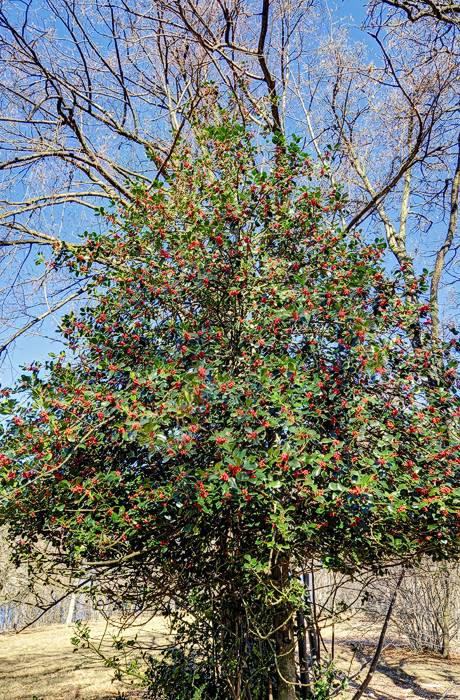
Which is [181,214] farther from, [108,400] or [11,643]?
[11,643]

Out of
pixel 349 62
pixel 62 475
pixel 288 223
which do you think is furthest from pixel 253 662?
pixel 349 62

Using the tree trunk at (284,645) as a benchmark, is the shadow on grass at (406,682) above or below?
below

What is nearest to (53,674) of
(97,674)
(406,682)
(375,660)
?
(97,674)

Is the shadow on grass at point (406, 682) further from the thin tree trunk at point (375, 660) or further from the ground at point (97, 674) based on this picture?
the thin tree trunk at point (375, 660)

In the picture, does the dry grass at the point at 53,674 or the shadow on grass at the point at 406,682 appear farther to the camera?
the shadow on grass at the point at 406,682

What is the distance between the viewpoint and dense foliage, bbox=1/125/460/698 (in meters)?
2.26

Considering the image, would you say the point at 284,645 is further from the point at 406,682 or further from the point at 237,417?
the point at 406,682

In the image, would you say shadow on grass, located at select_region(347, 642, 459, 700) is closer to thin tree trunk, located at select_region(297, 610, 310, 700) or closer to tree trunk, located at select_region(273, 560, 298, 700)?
thin tree trunk, located at select_region(297, 610, 310, 700)

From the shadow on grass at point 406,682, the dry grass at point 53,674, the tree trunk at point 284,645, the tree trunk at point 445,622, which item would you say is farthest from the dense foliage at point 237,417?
the tree trunk at point 445,622

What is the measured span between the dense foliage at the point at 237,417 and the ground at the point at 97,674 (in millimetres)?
2492

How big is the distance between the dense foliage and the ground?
98.1 inches

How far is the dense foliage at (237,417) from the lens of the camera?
2.26 meters

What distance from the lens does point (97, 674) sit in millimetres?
5977

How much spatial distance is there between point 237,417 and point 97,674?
5.32 meters
